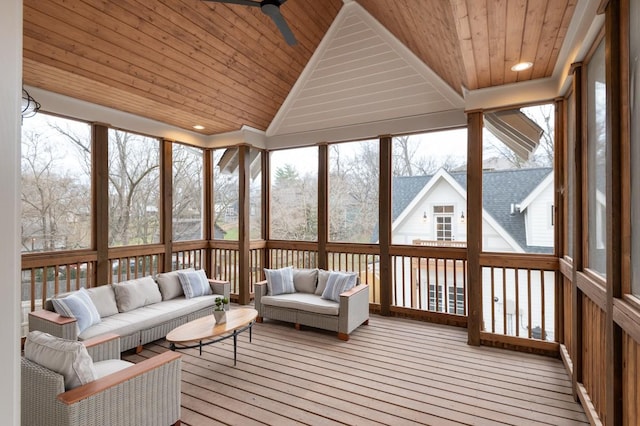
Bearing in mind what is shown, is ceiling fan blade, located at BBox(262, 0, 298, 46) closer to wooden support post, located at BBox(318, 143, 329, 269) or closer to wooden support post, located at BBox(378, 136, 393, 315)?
wooden support post, located at BBox(378, 136, 393, 315)

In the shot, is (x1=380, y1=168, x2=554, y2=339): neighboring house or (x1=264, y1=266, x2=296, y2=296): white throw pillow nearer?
(x1=380, y1=168, x2=554, y2=339): neighboring house

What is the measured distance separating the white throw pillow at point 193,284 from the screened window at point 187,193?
4.47 ft

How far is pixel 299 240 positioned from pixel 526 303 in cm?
366

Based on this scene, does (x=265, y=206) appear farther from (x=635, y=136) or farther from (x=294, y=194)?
(x=635, y=136)

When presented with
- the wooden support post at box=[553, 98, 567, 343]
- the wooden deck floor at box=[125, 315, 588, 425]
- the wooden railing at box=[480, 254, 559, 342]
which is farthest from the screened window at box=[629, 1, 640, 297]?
the wooden railing at box=[480, 254, 559, 342]

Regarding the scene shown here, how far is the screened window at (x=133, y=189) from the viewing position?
16.9 feet

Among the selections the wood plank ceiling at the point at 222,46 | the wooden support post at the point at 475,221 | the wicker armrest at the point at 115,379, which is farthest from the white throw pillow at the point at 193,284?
the wooden support post at the point at 475,221

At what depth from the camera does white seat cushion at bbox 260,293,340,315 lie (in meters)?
4.43

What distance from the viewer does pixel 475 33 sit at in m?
2.80

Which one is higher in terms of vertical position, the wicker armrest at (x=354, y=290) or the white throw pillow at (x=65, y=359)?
the white throw pillow at (x=65, y=359)

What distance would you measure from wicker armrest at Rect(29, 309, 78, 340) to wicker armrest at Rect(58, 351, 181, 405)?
1424mm

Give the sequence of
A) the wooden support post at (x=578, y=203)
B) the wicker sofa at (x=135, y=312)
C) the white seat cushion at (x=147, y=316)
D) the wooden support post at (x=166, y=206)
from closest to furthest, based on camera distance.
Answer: the wooden support post at (x=578, y=203), the wicker sofa at (x=135, y=312), the white seat cushion at (x=147, y=316), the wooden support post at (x=166, y=206)

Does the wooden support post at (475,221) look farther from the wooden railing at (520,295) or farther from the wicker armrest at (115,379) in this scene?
the wicker armrest at (115,379)

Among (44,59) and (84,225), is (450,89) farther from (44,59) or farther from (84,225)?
(84,225)
